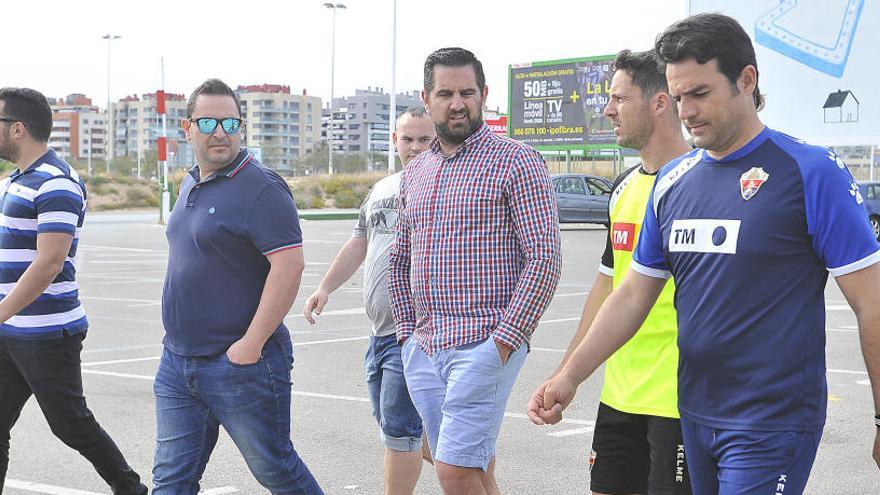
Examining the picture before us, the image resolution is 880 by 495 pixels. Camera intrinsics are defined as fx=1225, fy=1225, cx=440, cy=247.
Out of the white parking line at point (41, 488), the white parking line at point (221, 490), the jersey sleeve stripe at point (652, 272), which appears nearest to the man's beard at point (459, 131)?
the jersey sleeve stripe at point (652, 272)

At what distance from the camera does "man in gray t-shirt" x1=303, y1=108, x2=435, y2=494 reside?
217 inches

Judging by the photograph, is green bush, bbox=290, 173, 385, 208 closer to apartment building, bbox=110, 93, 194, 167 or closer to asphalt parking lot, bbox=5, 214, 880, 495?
asphalt parking lot, bbox=5, 214, 880, 495

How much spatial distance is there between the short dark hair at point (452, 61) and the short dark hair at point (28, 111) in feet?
6.41

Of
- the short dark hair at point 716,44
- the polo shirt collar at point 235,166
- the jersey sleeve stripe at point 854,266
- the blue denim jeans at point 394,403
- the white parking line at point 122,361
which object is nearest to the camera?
the jersey sleeve stripe at point 854,266

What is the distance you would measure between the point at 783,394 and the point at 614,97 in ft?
5.28

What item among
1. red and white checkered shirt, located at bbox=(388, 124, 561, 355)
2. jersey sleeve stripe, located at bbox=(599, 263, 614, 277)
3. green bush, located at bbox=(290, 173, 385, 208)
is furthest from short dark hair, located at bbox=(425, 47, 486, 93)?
green bush, located at bbox=(290, 173, 385, 208)

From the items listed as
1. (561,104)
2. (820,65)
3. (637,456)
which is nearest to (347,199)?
(561,104)

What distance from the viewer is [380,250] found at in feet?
18.7

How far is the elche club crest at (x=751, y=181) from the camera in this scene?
3.24 m

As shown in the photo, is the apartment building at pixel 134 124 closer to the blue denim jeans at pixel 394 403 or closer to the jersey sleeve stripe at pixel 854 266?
the blue denim jeans at pixel 394 403

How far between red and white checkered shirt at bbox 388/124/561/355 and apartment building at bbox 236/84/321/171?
574ft

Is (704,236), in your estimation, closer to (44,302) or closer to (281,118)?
(44,302)

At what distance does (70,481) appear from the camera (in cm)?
642

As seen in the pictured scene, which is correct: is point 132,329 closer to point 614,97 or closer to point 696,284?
point 614,97
